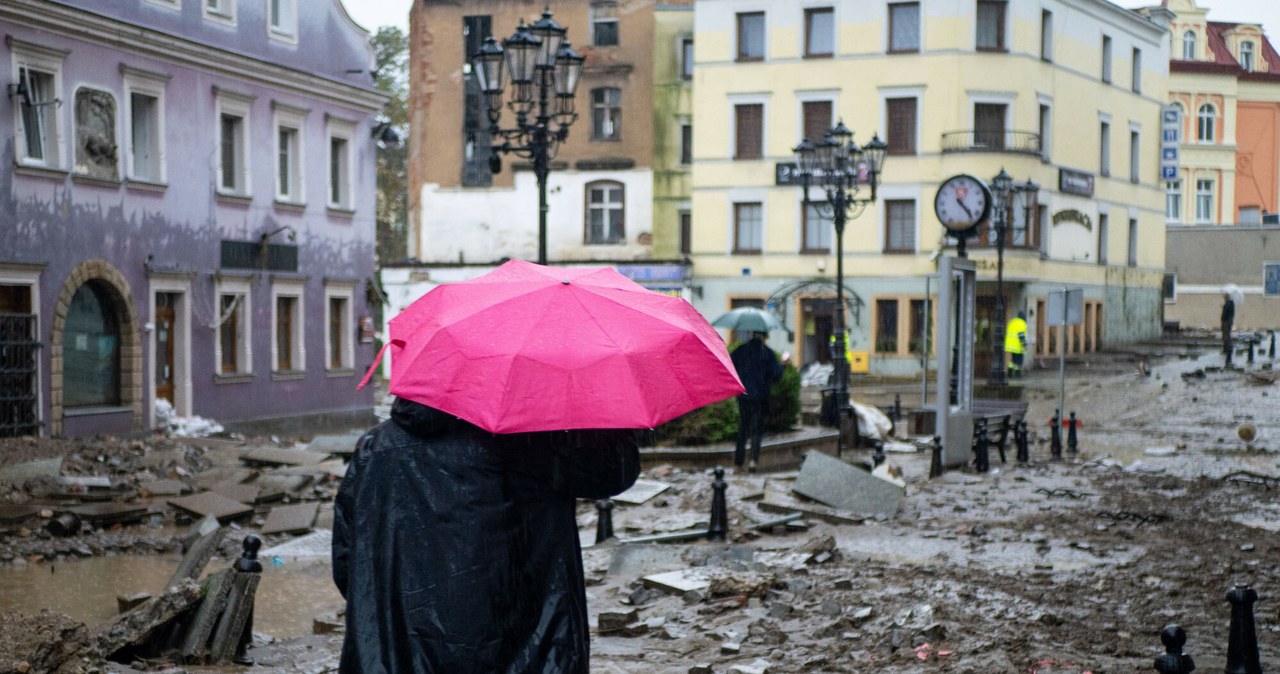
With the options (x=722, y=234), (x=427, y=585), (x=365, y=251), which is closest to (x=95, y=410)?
(x=365, y=251)

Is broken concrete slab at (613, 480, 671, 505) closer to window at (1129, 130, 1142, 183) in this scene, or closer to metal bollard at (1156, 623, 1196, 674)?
metal bollard at (1156, 623, 1196, 674)

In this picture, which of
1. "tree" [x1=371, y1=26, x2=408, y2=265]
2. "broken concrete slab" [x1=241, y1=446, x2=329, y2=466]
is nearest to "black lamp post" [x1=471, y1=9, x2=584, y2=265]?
"broken concrete slab" [x1=241, y1=446, x2=329, y2=466]

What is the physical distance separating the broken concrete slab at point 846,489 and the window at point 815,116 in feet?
98.9

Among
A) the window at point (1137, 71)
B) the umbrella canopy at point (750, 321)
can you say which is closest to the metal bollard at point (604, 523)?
the umbrella canopy at point (750, 321)

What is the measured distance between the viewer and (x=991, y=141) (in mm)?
41812

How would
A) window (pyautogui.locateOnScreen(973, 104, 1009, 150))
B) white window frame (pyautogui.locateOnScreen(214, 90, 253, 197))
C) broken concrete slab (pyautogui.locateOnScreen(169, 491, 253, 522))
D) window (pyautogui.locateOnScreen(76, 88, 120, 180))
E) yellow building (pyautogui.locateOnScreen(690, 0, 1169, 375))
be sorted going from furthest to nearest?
window (pyautogui.locateOnScreen(973, 104, 1009, 150)), yellow building (pyautogui.locateOnScreen(690, 0, 1169, 375)), white window frame (pyautogui.locateOnScreen(214, 90, 253, 197)), window (pyautogui.locateOnScreen(76, 88, 120, 180)), broken concrete slab (pyautogui.locateOnScreen(169, 491, 253, 522))

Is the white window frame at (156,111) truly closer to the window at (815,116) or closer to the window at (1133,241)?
the window at (815,116)

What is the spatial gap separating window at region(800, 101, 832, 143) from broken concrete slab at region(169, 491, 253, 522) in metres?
30.4

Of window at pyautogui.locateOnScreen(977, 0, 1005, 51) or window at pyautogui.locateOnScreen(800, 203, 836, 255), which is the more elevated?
window at pyautogui.locateOnScreen(977, 0, 1005, 51)

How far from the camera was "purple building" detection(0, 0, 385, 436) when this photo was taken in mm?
21594

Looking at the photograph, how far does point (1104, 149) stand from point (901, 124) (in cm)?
895

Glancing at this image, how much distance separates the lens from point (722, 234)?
145 ft

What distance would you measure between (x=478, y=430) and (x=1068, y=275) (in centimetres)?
4283

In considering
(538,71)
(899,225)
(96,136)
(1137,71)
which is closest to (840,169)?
(538,71)
